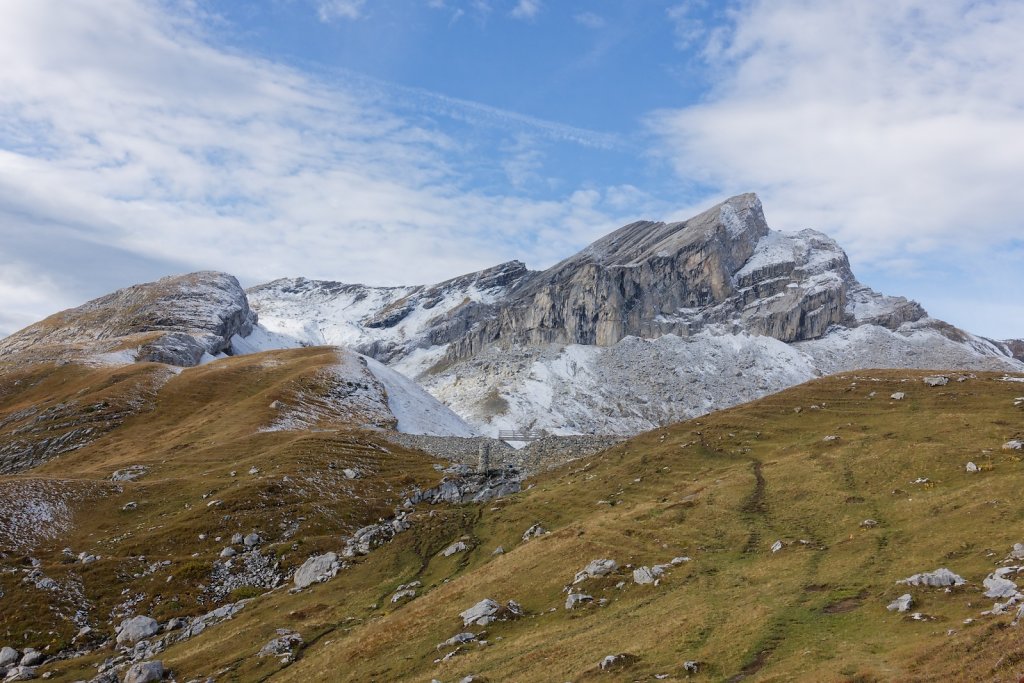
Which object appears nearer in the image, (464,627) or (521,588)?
(464,627)

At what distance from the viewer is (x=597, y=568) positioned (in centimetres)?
4409

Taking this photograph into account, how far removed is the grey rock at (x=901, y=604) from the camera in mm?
30844

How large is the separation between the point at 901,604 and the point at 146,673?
43.0 meters

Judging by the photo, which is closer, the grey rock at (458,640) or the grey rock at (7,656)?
the grey rock at (458,640)

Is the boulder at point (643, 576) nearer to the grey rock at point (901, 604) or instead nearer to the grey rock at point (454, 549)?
the grey rock at point (901, 604)

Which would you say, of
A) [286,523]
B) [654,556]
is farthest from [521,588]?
[286,523]

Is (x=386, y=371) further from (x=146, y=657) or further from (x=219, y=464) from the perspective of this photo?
(x=146, y=657)

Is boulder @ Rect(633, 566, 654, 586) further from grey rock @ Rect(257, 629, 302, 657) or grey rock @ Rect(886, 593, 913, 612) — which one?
grey rock @ Rect(257, 629, 302, 657)

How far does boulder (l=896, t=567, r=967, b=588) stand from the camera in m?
31.8

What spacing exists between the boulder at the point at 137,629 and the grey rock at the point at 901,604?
50759mm

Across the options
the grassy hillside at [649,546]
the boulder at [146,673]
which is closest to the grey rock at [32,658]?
the grassy hillside at [649,546]

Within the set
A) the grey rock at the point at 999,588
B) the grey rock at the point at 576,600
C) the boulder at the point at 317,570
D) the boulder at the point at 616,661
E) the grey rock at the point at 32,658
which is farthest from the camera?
the boulder at the point at 317,570

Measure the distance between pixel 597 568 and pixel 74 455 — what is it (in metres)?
88.2

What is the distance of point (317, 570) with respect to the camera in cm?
5931
